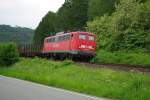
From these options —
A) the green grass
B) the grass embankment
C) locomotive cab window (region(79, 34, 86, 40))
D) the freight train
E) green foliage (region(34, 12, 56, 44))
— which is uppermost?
green foliage (region(34, 12, 56, 44))

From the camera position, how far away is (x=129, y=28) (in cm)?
4244

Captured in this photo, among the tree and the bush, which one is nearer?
the bush

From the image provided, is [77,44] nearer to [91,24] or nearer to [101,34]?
[101,34]

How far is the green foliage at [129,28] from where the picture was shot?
4005 centimetres

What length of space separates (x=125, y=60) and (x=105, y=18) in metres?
19.4

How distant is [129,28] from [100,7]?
24.3 meters

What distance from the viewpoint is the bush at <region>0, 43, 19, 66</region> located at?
42747 mm

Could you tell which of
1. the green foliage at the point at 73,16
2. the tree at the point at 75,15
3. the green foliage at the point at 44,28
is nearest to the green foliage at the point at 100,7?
the green foliage at the point at 73,16

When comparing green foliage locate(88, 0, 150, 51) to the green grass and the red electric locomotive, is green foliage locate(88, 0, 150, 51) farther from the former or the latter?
the green grass

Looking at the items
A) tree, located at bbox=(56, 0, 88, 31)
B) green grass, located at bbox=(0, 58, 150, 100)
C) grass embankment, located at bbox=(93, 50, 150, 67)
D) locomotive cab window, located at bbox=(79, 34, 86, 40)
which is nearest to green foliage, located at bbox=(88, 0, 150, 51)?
grass embankment, located at bbox=(93, 50, 150, 67)

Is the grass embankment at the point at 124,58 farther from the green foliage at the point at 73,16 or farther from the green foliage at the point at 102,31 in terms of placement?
the green foliage at the point at 73,16

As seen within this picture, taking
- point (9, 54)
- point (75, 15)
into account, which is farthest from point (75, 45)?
point (75, 15)

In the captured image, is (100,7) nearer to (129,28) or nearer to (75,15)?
(75,15)

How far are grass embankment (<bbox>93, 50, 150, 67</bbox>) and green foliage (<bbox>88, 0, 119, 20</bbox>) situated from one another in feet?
71.4
